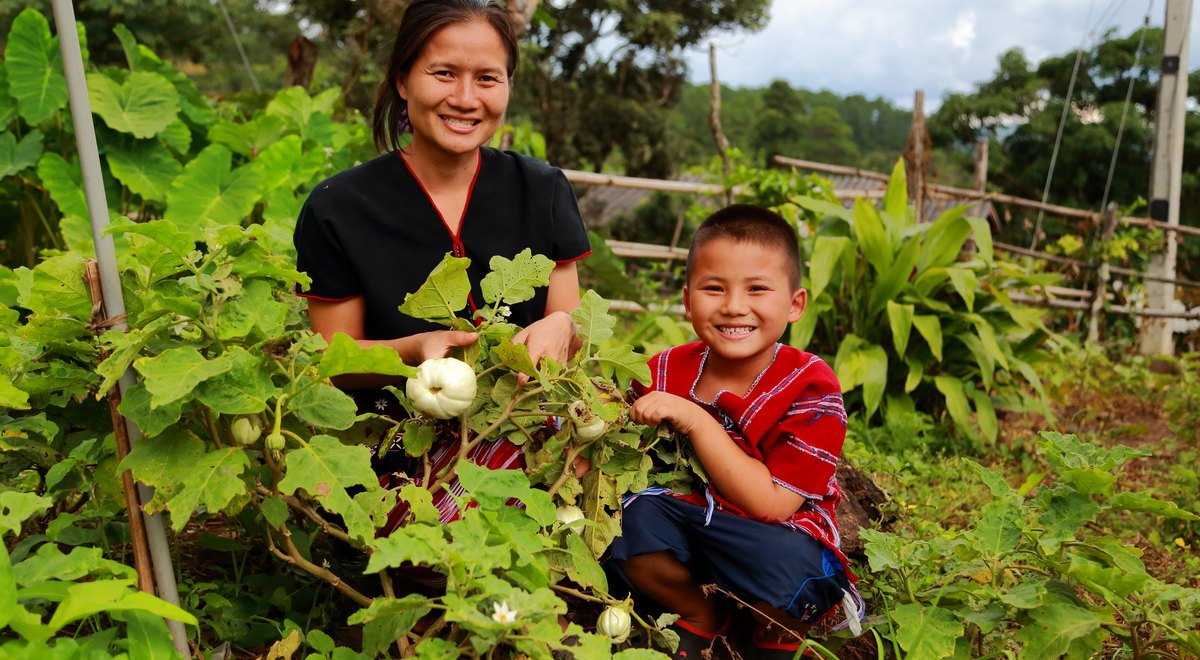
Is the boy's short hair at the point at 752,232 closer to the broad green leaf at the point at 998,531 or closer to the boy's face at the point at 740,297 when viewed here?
the boy's face at the point at 740,297

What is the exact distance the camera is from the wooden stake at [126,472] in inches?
58.8

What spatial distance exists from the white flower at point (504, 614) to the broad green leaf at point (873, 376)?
9.49 feet

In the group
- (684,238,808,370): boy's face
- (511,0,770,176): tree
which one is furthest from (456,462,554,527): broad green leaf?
(511,0,770,176): tree

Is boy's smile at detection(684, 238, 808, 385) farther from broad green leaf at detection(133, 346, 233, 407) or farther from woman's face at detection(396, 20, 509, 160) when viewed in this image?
broad green leaf at detection(133, 346, 233, 407)

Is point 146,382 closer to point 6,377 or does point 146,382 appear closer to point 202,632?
point 6,377

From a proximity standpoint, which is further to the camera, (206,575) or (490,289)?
(206,575)

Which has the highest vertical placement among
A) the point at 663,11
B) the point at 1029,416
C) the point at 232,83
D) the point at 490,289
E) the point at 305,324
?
the point at 663,11

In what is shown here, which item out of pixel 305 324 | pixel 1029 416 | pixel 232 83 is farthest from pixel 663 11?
pixel 305 324

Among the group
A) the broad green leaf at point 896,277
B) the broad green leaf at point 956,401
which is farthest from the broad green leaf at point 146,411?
the broad green leaf at point 956,401

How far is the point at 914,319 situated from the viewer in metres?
4.05

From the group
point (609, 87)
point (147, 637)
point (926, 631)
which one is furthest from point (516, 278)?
point (609, 87)

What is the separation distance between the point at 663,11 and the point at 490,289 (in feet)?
64.5

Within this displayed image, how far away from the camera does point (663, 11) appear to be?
2022 centimetres

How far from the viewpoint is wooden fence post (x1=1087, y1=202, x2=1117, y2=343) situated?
7.30 m
